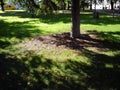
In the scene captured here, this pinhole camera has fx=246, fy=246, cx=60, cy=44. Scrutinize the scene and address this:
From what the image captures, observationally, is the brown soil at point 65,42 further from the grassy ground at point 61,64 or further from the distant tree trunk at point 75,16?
the distant tree trunk at point 75,16

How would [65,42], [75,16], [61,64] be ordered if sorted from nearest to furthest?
[61,64] < [65,42] < [75,16]

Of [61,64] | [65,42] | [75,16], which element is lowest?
[61,64]

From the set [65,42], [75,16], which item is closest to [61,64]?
[65,42]

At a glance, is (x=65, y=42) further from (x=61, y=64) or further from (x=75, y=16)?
(x=61, y=64)

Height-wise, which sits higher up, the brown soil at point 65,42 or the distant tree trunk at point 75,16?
the distant tree trunk at point 75,16

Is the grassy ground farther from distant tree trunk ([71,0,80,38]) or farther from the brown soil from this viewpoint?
distant tree trunk ([71,0,80,38])

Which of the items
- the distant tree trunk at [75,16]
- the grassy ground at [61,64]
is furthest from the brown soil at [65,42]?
the distant tree trunk at [75,16]

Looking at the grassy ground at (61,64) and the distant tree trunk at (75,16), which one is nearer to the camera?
the grassy ground at (61,64)

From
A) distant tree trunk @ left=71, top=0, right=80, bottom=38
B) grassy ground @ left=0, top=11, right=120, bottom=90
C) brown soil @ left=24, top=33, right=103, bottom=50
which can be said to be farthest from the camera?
distant tree trunk @ left=71, top=0, right=80, bottom=38

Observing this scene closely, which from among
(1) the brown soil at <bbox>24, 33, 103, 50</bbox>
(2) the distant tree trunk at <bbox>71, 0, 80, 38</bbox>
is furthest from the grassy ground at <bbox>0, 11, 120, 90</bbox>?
(2) the distant tree trunk at <bbox>71, 0, 80, 38</bbox>

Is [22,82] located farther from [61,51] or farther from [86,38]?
[86,38]

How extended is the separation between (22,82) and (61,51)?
3.23m

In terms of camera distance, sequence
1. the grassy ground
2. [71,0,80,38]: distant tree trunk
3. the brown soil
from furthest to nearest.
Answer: [71,0,80,38]: distant tree trunk, the brown soil, the grassy ground

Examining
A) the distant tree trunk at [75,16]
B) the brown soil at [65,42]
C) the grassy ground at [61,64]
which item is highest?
the distant tree trunk at [75,16]
